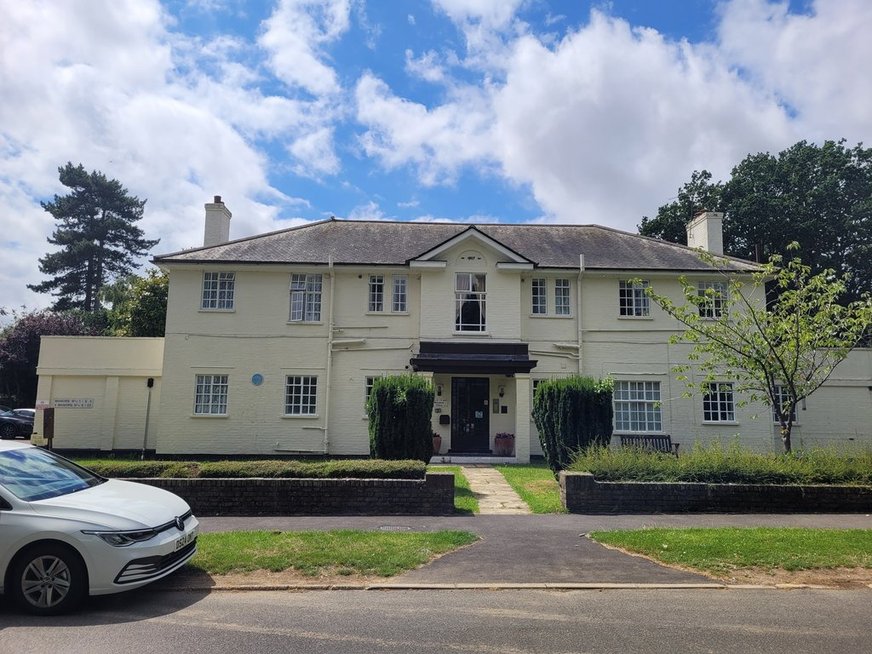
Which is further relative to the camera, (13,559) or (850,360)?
(850,360)

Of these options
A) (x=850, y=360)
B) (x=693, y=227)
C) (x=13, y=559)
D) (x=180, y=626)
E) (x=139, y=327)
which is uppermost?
(x=693, y=227)

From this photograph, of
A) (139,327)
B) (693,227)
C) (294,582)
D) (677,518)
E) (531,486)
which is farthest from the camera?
(139,327)

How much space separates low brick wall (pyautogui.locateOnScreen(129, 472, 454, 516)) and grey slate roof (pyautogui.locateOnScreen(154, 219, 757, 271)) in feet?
37.3

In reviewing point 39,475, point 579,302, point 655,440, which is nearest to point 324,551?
point 39,475

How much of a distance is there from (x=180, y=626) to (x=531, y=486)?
9589mm

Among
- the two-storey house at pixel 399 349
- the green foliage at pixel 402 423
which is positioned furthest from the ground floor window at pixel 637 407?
the green foliage at pixel 402 423

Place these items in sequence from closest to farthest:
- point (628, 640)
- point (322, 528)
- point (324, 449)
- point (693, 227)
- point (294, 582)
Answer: point (628, 640), point (294, 582), point (322, 528), point (324, 449), point (693, 227)

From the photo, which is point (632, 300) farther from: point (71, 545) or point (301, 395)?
point (71, 545)

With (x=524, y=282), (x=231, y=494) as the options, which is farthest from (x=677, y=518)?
(x=524, y=282)

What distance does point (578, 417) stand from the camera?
43.7ft

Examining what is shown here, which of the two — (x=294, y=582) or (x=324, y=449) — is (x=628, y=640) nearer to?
(x=294, y=582)

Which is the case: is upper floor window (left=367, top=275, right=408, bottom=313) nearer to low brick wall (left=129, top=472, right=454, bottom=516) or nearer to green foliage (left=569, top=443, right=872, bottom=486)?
green foliage (left=569, top=443, right=872, bottom=486)

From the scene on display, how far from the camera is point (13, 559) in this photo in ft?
18.6

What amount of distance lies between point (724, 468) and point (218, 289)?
17.1 metres
